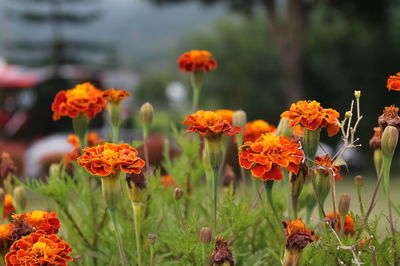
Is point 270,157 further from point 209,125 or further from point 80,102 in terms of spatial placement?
point 80,102

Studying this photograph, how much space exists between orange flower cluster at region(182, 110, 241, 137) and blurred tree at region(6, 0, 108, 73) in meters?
15.2

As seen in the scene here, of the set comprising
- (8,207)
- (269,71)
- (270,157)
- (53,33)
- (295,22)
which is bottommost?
(269,71)

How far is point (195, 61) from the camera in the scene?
1.31 m

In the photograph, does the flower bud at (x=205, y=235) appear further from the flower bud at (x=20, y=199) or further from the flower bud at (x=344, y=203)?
the flower bud at (x=20, y=199)

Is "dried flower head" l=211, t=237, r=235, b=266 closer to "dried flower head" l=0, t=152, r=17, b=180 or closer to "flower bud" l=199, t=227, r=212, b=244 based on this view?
"flower bud" l=199, t=227, r=212, b=244

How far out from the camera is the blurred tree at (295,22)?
376 inches

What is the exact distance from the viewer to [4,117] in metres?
10.8

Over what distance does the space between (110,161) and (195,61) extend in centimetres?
58

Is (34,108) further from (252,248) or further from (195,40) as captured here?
(252,248)

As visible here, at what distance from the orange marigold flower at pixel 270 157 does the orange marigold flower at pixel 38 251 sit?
257mm

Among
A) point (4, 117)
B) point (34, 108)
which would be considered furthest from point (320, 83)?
point (4, 117)

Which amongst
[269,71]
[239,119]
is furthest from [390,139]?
[269,71]

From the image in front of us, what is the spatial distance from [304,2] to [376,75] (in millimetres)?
1833

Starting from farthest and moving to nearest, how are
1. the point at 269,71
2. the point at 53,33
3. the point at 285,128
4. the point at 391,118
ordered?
the point at 53,33
the point at 269,71
the point at 285,128
the point at 391,118
